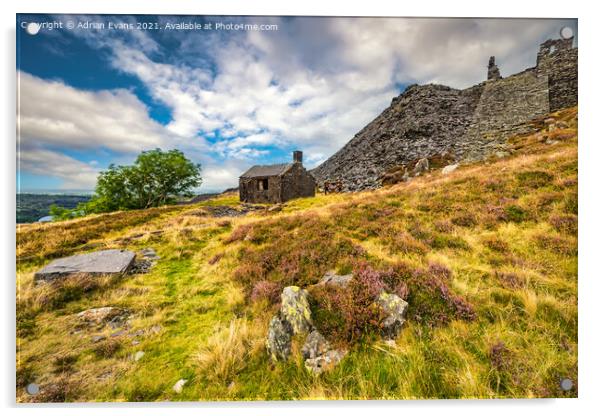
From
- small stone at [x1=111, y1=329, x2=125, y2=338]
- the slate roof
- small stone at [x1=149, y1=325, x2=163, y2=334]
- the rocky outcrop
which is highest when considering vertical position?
the slate roof

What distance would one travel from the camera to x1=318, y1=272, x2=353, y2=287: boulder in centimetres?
400

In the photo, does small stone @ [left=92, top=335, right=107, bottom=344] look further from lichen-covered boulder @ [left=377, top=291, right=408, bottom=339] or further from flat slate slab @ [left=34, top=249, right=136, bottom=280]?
lichen-covered boulder @ [left=377, top=291, right=408, bottom=339]

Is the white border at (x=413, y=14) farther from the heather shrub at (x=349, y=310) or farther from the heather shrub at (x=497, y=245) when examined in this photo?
the heather shrub at (x=349, y=310)

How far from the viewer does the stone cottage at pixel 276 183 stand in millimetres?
24547

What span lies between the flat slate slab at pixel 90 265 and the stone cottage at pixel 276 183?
18.3 meters

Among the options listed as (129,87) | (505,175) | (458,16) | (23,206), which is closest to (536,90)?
(505,175)

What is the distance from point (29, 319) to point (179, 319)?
2.78 meters

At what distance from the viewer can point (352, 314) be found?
3.22 metres

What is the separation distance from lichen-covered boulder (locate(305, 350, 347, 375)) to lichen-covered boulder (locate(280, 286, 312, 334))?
0.39 m

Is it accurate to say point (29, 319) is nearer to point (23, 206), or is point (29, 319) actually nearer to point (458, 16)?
point (23, 206)

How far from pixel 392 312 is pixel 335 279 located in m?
1.25

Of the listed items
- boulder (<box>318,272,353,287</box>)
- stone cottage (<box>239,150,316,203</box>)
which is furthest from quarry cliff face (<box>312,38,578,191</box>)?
boulder (<box>318,272,353,287</box>)

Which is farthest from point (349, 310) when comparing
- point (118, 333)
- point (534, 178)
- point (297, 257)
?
point (534, 178)

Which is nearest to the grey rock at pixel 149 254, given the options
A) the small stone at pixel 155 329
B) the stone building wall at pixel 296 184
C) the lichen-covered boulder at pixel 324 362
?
the small stone at pixel 155 329
